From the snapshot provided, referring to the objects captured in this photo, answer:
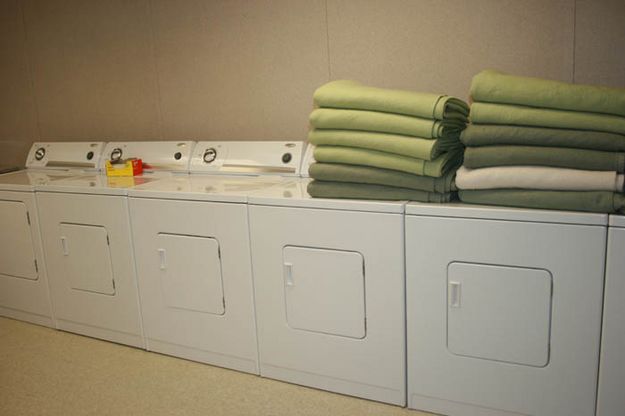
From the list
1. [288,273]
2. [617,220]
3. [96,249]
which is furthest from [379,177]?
[96,249]

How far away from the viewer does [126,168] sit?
333cm

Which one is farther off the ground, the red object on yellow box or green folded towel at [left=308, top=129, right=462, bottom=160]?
green folded towel at [left=308, top=129, right=462, bottom=160]

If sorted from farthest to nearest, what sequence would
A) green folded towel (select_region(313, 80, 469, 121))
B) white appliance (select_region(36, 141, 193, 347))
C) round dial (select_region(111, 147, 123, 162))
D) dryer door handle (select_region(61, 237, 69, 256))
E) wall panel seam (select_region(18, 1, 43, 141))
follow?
wall panel seam (select_region(18, 1, 43, 141)) < round dial (select_region(111, 147, 123, 162)) < dryer door handle (select_region(61, 237, 69, 256)) < white appliance (select_region(36, 141, 193, 347)) < green folded towel (select_region(313, 80, 469, 121))

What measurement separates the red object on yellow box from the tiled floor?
948 millimetres

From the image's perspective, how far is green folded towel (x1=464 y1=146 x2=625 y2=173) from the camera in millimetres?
1947

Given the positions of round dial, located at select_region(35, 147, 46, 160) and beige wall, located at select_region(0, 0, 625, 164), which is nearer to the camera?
beige wall, located at select_region(0, 0, 625, 164)

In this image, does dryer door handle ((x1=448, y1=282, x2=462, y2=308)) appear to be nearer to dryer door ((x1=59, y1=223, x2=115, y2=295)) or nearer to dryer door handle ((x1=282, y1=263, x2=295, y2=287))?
dryer door handle ((x1=282, y1=263, x2=295, y2=287))

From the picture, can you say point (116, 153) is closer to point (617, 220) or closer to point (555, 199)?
point (555, 199)

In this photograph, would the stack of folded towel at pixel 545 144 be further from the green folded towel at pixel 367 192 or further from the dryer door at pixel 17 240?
the dryer door at pixel 17 240

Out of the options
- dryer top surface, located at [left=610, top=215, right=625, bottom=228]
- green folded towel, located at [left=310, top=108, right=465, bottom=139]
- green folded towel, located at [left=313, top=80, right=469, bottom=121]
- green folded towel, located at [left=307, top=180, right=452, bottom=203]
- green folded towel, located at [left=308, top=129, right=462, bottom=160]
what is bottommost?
dryer top surface, located at [left=610, top=215, right=625, bottom=228]

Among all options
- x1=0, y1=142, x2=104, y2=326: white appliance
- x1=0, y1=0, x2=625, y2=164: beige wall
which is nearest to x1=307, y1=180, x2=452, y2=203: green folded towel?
x1=0, y1=0, x2=625, y2=164: beige wall

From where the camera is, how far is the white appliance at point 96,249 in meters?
2.98

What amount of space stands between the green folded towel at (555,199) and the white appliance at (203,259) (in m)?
1.05

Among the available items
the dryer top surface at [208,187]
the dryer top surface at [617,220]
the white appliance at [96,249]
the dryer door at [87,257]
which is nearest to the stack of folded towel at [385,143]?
the dryer top surface at [208,187]
